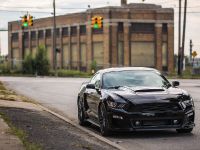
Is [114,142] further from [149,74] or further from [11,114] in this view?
[11,114]

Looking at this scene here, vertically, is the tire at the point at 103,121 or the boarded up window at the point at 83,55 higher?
the tire at the point at 103,121

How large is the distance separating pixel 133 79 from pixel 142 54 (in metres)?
77.0

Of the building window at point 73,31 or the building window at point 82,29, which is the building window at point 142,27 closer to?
the building window at point 82,29

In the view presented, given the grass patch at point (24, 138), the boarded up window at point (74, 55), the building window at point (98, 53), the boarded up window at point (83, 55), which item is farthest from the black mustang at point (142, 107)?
the boarded up window at point (74, 55)

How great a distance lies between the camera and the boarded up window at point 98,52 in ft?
301

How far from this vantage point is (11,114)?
17.6 meters

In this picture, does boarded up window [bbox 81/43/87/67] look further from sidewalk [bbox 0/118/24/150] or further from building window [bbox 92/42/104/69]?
sidewalk [bbox 0/118/24/150]

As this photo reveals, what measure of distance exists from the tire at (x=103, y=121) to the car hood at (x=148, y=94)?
37 centimetres

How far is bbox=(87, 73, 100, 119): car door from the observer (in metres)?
14.5

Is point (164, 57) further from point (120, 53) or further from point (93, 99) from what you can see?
point (93, 99)

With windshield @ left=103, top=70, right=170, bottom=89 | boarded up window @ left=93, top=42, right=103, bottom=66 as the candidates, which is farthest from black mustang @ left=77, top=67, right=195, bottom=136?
boarded up window @ left=93, top=42, right=103, bottom=66

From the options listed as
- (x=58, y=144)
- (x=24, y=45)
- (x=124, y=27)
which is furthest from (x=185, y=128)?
(x=24, y=45)

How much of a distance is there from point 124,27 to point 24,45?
2778cm

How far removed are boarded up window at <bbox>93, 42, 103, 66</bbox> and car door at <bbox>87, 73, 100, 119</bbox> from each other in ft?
250
